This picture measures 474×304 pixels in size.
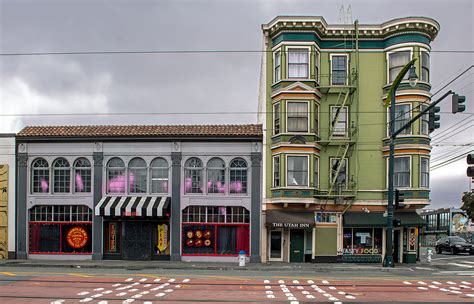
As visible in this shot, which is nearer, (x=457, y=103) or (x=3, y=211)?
(x=457, y=103)

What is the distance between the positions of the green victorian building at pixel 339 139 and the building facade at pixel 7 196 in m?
14.9

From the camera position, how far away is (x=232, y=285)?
15867 millimetres

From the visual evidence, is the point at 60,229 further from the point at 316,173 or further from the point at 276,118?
the point at 316,173

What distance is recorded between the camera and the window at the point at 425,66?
24641 millimetres

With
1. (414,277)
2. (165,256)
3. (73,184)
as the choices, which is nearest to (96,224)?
(73,184)

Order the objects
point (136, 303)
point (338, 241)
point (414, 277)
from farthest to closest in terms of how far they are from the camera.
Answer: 1. point (338, 241)
2. point (414, 277)
3. point (136, 303)

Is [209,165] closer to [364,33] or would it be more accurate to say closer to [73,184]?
[73,184]

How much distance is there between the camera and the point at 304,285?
1612 centimetres

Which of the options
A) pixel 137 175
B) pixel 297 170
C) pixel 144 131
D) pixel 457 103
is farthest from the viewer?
pixel 144 131

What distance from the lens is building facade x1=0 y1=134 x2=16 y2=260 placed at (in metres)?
25.0

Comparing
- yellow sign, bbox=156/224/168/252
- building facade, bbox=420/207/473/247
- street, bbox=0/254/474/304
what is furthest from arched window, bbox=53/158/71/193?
building facade, bbox=420/207/473/247

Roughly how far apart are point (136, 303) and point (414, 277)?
1264cm

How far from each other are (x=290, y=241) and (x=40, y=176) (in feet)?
50.5

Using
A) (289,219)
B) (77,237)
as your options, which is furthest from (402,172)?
(77,237)
